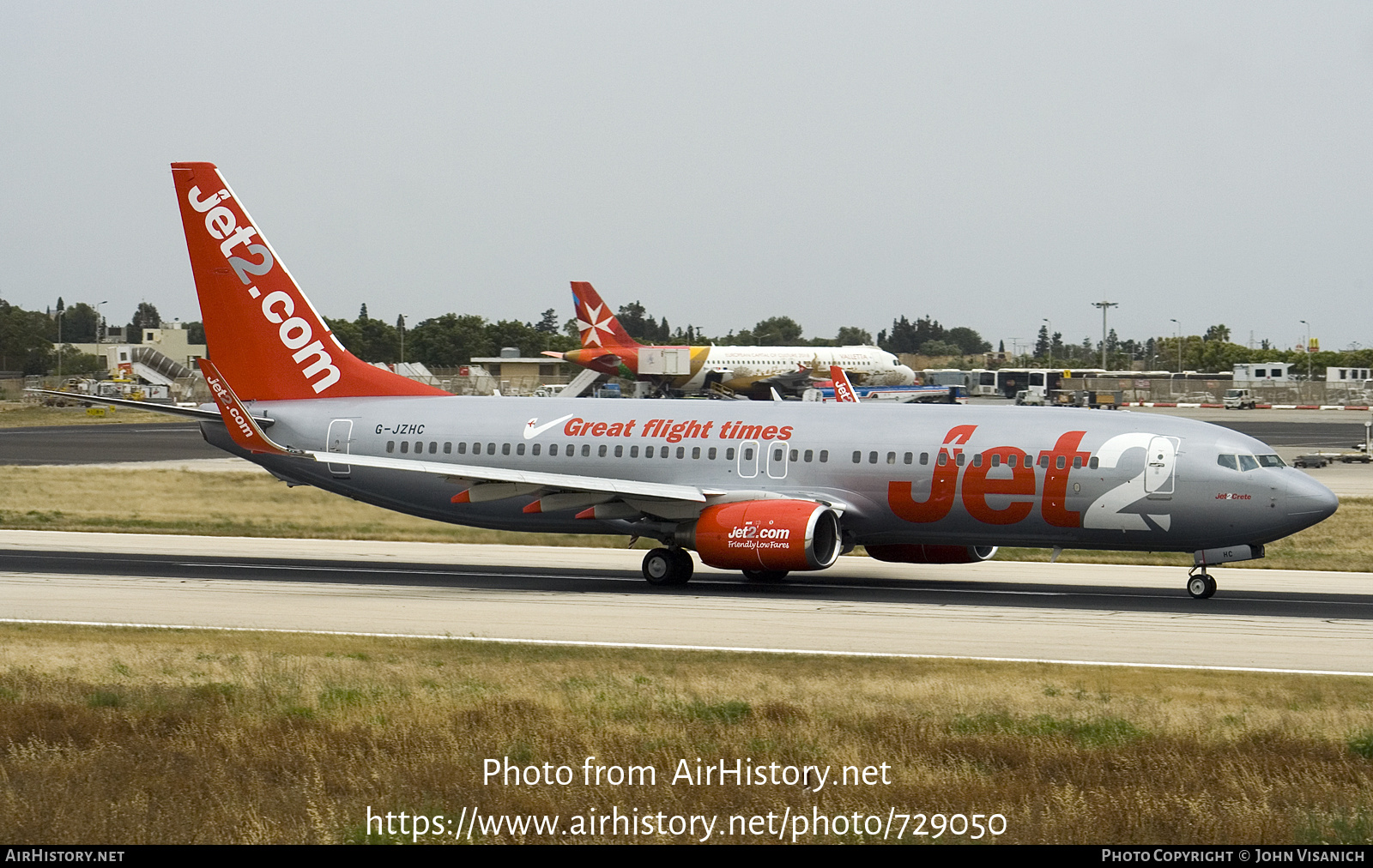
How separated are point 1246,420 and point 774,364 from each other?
1445 inches

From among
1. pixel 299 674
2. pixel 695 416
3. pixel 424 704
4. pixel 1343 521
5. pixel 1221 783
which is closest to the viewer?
pixel 1221 783

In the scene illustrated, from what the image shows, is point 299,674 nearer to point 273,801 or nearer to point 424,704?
point 424,704

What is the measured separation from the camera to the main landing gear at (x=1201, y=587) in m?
30.8

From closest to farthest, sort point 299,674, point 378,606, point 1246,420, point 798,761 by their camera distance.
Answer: point 798,761 → point 299,674 → point 378,606 → point 1246,420

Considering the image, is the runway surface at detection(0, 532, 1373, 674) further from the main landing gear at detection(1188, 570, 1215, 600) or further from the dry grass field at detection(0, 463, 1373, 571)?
the dry grass field at detection(0, 463, 1373, 571)

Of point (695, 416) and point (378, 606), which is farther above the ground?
point (695, 416)

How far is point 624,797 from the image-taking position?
535 inches

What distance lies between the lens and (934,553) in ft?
112

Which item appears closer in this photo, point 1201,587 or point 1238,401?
point 1201,587

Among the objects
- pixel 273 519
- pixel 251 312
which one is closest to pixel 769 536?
pixel 251 312

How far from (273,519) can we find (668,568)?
59.8 feet

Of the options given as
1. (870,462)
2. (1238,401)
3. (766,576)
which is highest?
(870,462)

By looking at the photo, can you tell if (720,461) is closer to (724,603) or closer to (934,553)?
(724,603)
